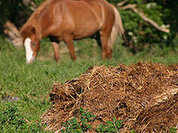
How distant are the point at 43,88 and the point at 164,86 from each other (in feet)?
7.82

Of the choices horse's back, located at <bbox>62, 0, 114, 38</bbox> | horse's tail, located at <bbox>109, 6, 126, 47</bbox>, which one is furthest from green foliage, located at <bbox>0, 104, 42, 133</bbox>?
horse's tail, located at <bbox>109, 6, 126, 47</bbox>

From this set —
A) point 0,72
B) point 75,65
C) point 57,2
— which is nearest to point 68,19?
point 57,2

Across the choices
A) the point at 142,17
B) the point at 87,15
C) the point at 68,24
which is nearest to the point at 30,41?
the point at 68,24

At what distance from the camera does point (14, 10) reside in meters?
12.7

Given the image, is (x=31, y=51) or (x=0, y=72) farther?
(x=31, y=51)

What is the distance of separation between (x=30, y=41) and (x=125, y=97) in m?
4.98

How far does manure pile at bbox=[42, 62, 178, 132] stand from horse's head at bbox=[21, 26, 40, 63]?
412cm

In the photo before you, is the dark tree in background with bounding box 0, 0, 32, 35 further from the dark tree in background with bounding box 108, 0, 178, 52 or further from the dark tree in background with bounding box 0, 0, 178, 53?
the dark tree in background with bounding box 108, 0, 178, 52

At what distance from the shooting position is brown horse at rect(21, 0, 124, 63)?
26.8 feet

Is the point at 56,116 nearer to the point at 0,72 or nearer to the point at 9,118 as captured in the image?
the point at 9,118

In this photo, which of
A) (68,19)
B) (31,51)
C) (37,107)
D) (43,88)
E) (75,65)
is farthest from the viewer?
(68,19)

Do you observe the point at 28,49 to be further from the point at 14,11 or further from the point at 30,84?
the point at 14,11

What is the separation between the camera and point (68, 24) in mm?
8531

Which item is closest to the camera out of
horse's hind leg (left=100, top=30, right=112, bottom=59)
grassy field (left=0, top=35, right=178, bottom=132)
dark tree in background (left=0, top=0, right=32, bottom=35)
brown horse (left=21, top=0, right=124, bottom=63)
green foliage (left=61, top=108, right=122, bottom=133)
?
green foliage (left=61, top=108, right=122, bottom=133)
